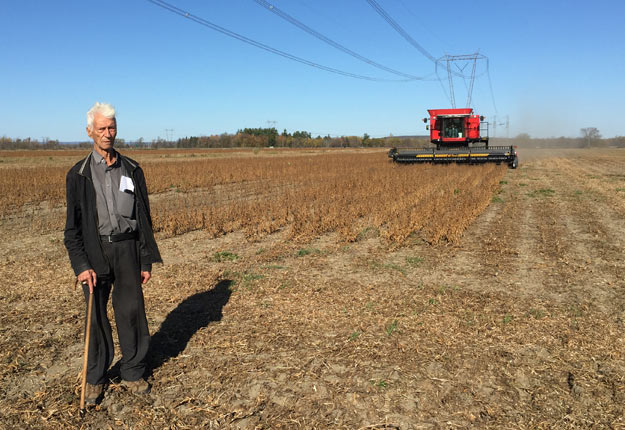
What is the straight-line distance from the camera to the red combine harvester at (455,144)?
2305cm

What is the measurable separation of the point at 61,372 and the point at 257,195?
38.0 ft

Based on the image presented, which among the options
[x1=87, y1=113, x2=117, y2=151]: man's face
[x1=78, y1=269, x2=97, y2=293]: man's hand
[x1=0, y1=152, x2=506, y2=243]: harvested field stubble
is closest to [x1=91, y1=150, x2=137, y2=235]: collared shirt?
[x1=87, y1=113, x2=117, y2=151]: man's face

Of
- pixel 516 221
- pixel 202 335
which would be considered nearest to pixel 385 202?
pixel 516 221

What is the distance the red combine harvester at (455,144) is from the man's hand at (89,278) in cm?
2174

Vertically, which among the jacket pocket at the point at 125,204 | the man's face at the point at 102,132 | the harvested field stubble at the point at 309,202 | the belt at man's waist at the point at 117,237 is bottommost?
the harvested field stubble at the point at 309,202

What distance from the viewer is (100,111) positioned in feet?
10.0

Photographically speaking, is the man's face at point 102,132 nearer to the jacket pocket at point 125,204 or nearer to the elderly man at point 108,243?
the elderly man at point 108,243

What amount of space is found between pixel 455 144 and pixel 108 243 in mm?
24888

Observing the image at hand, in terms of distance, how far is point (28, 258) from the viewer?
741cm

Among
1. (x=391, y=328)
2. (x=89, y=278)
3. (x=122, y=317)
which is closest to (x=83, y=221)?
(x=89, y=278)

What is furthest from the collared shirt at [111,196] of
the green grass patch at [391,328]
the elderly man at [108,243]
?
the green grass patch at [391,328]

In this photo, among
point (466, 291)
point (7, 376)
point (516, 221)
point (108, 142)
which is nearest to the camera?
point (108, 142)

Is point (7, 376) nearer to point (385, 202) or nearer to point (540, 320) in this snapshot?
point (540, 320)

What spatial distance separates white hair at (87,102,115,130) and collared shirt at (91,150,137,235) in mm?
213
